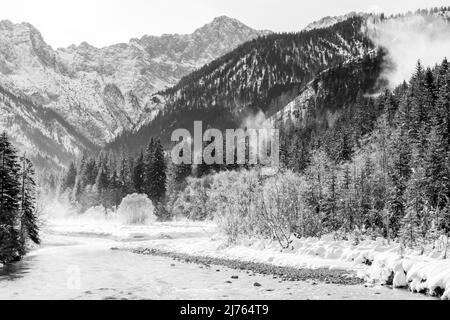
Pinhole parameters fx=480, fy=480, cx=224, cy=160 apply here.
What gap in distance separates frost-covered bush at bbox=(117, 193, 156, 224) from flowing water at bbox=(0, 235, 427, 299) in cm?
4830

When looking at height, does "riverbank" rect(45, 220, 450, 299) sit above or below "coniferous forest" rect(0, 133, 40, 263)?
below

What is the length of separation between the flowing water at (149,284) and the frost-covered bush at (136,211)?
1902 inches

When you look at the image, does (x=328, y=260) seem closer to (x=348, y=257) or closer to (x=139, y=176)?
(x=348, y=257)

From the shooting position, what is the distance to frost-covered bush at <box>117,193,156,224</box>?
90375mm

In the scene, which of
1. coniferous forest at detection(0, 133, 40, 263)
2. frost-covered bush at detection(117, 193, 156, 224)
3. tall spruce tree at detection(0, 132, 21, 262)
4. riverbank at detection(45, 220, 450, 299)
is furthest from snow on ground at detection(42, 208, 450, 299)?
frost-covered bush at detection(117, 193, 156, 224)

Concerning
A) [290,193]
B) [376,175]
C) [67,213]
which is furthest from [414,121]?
[67,213]

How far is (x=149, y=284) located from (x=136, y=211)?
205 ft

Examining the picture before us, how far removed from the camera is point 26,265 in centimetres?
3831

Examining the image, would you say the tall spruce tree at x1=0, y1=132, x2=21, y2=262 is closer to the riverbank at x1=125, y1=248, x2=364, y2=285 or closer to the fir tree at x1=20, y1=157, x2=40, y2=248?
the fir tree at x1=20, y1=157, x2=40, y2=248

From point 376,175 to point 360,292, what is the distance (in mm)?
41651

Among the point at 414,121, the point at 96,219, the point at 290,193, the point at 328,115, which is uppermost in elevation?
the point at 328,115
